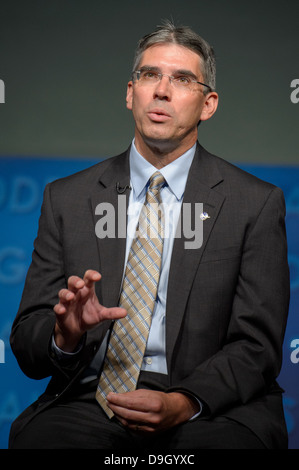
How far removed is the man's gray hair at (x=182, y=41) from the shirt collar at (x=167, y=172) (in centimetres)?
32

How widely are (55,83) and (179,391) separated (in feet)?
6.39

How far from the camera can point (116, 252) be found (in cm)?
222

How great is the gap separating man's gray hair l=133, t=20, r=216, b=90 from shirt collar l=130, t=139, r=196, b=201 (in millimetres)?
321

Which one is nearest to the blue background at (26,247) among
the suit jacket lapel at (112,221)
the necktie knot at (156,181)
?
the suit jacket lapel at (112,221)

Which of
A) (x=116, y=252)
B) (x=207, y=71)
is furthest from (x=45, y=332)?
(x=207, y=71)

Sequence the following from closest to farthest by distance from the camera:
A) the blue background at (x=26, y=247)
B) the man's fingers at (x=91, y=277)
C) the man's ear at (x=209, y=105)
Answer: the man's fingers at (x=91, y=277) → the man's ear at (x=209, y=105) → the blue background at (x=26, y=247)

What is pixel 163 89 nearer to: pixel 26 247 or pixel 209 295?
pixel 209 295

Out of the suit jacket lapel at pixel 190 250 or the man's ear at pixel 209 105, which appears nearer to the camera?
the suit jacket lapel at pixel 190 250

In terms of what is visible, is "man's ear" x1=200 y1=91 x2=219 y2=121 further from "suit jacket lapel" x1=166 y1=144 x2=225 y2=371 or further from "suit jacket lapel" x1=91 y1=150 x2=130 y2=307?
"suit jacket lapel" x1=91 y1=150 x2=130 y2=307

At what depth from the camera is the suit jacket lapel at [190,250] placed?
83.5 inches

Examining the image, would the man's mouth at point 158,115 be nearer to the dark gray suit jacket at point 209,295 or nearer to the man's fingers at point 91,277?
the dark gray suit jacket at point 209,295

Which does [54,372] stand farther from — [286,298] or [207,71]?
[207,71]

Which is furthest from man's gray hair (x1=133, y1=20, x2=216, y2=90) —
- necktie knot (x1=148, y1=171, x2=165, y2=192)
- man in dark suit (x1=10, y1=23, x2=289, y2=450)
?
necktie knot (x1=148, y1=171, x2=165, y2=192)

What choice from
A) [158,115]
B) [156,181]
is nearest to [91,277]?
[156,181]
